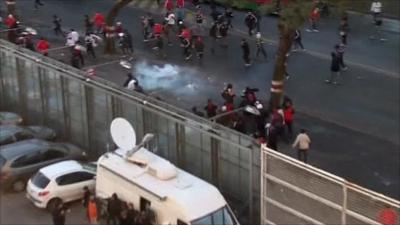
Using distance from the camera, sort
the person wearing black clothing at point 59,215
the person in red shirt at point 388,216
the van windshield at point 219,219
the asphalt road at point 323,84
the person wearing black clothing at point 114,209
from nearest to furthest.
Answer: the person in red shirt at point 388,216 < the van windshield at point 219,219 < the person wearing black clothing at point 114,209 < the person wearing black clothing at point 59,215 < the asphalt road at point 323,84

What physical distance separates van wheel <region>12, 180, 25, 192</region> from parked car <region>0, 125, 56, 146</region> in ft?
6.82

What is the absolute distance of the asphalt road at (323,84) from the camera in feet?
77.0

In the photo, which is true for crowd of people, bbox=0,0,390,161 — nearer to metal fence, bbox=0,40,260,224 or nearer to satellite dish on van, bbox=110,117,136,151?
metal fence, bbox=0,40,260,224

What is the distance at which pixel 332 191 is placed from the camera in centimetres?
1620

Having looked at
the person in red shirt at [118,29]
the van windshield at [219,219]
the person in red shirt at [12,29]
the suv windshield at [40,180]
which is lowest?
the suv windshield at [40,180]

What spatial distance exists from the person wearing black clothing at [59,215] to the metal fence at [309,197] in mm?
4779

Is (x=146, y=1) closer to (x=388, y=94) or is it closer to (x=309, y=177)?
(x=388, y=94)

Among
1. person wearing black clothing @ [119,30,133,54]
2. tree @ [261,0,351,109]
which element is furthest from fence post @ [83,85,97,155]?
person wearing black clothing @ [119,30,133,54]

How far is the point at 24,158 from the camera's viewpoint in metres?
21.0

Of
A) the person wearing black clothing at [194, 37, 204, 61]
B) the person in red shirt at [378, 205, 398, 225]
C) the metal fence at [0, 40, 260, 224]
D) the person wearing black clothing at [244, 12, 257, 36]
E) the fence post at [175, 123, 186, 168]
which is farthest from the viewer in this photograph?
the person wearing black clothing at [244, 12, 257, 36]

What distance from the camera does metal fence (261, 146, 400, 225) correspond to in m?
15.5

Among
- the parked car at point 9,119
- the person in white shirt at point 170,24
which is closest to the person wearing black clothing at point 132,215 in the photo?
the parked car at point 9,119

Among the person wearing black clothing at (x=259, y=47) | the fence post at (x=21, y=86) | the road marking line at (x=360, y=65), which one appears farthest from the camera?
the person wearing black clothing at (x=259, y=47)

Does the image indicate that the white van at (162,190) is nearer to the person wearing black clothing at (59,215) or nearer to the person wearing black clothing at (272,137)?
the person wearing black clothing at (59,215)
